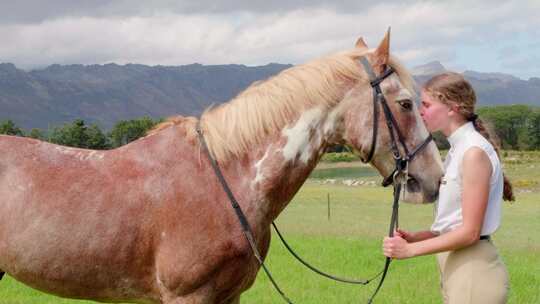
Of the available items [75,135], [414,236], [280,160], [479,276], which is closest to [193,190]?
[280,160]

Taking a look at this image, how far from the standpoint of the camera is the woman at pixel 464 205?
3209 mm

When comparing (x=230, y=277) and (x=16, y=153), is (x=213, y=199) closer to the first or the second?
(x=230, y=277)

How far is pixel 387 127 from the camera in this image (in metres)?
3.79

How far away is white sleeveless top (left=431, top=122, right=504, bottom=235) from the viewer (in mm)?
3312

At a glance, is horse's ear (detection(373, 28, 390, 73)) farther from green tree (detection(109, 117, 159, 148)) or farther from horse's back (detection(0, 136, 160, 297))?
green tree (detection(109, 117, 159, 148))

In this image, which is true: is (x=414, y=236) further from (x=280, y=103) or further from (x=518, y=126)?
(x=518, y=126)

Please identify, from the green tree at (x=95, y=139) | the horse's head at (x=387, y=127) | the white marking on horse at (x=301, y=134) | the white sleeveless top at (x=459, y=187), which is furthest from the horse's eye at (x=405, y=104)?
the green tree at (x=95, y=139)

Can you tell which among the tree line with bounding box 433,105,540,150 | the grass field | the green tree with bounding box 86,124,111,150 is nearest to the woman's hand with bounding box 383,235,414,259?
the grass field

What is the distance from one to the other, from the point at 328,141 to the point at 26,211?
2.07 m

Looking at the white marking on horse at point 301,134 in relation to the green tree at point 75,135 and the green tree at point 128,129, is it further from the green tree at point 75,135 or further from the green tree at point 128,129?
the green tree at point 128,129

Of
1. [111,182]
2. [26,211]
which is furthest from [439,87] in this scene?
[26,211]

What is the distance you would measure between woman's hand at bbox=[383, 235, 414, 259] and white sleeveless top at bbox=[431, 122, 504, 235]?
222 mm

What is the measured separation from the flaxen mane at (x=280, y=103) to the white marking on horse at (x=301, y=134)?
2.0 inches

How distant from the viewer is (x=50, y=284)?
13.1ft
